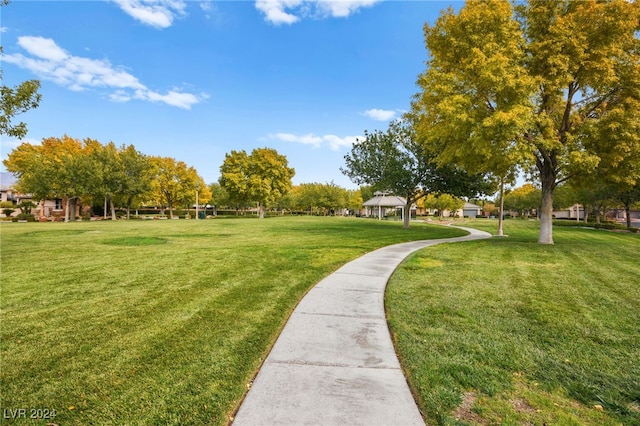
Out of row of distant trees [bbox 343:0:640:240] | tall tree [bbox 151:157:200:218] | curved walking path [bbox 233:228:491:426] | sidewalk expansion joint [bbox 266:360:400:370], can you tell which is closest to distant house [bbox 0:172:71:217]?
tall tree [bbox 151:157:200:218]

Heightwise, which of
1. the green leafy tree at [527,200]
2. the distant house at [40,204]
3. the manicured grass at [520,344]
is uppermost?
the green leafy tree at [527,200]

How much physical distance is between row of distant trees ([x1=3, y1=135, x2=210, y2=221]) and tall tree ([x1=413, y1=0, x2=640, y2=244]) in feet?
125

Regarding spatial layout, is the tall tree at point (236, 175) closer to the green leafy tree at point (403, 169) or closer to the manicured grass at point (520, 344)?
the green leafy tree at point (403, 169)

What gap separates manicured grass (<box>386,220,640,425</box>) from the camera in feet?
9.23

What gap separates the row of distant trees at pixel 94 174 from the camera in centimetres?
3450

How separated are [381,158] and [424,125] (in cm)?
873

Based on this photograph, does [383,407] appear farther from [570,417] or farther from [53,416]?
[53,416]

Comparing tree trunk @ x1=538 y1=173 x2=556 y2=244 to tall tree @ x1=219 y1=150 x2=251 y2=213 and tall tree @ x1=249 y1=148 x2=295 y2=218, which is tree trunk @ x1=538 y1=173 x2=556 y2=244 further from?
tall tree @ x1=219 y1=150 x2=251 y2=213

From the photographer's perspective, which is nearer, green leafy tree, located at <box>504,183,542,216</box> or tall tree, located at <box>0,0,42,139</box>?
tall tree, located at <box>0,0,42,139</box>

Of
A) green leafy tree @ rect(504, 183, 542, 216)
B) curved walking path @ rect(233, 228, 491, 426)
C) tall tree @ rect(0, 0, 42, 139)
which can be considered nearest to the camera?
curved walking path @ rect(233, 228, 491, 426)

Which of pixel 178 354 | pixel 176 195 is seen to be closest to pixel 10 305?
pixel 178 354

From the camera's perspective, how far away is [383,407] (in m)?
2.72

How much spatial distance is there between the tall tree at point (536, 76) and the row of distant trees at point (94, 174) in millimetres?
38022

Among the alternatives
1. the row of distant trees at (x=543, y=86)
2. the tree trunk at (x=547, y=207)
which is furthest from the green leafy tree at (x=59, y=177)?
the tree trunk at (x=547, y=207)
